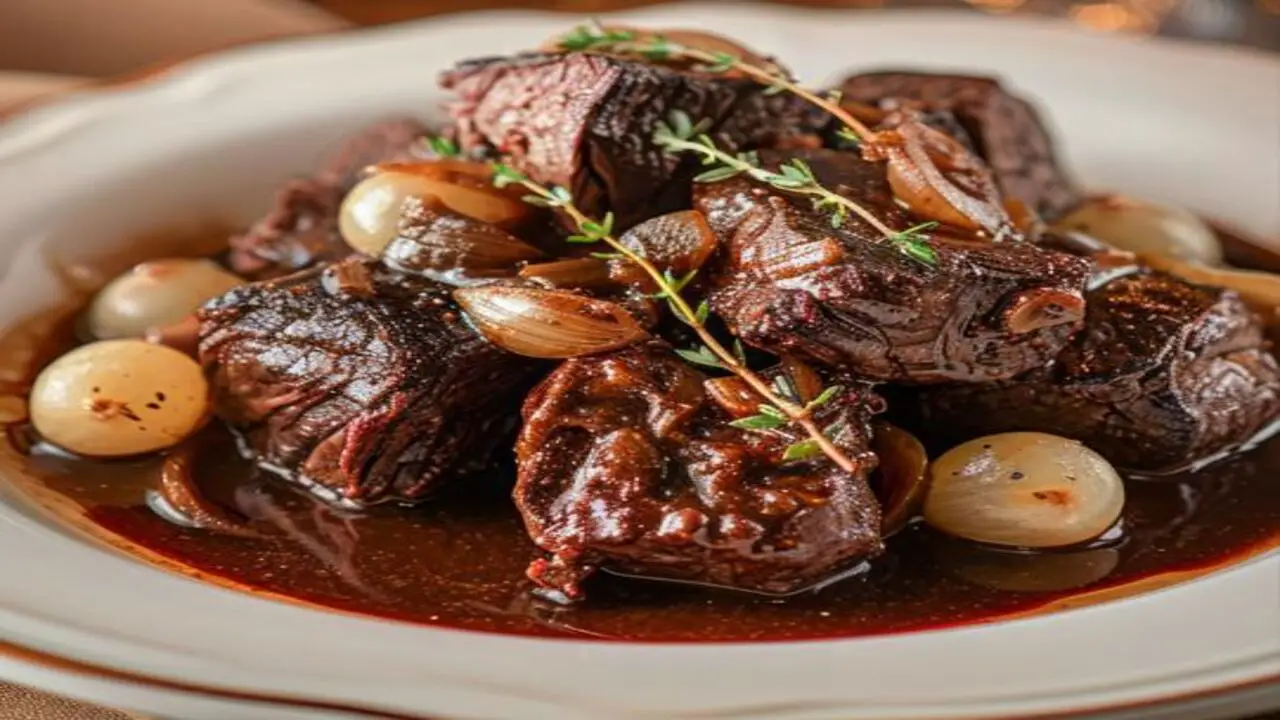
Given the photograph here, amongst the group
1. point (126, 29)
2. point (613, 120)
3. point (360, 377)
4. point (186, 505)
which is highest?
point (613, 120)

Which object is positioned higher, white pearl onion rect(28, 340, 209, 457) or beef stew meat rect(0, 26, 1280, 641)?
beef stew meat rect(0, 26, 1280, 641)

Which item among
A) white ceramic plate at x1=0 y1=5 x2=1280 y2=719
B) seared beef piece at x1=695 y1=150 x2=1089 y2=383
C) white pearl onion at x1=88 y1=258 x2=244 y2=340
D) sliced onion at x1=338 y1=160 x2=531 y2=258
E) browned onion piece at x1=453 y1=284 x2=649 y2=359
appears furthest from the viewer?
white pearl onion at x1=88 y1=258 x2=244 y2=340

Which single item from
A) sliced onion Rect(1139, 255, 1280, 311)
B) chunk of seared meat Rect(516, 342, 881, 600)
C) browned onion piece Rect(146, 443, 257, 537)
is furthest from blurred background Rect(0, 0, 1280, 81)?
chunk of seared meat Rect(516, 342, 881, 600)

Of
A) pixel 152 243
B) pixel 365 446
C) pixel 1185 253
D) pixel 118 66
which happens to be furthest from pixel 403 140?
pixel 118 66

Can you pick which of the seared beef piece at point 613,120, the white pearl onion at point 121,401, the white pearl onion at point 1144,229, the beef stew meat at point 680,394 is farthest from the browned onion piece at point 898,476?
the white pearl onion at point 121,401

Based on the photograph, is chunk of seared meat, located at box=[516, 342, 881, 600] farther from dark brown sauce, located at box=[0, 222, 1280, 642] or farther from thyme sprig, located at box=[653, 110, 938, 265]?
thyme sprig, located at box=[653, 110, 938, 265]

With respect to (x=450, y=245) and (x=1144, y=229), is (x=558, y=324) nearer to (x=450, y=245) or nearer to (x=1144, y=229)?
(x=450, y=245)

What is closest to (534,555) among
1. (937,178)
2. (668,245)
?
(668,245)
